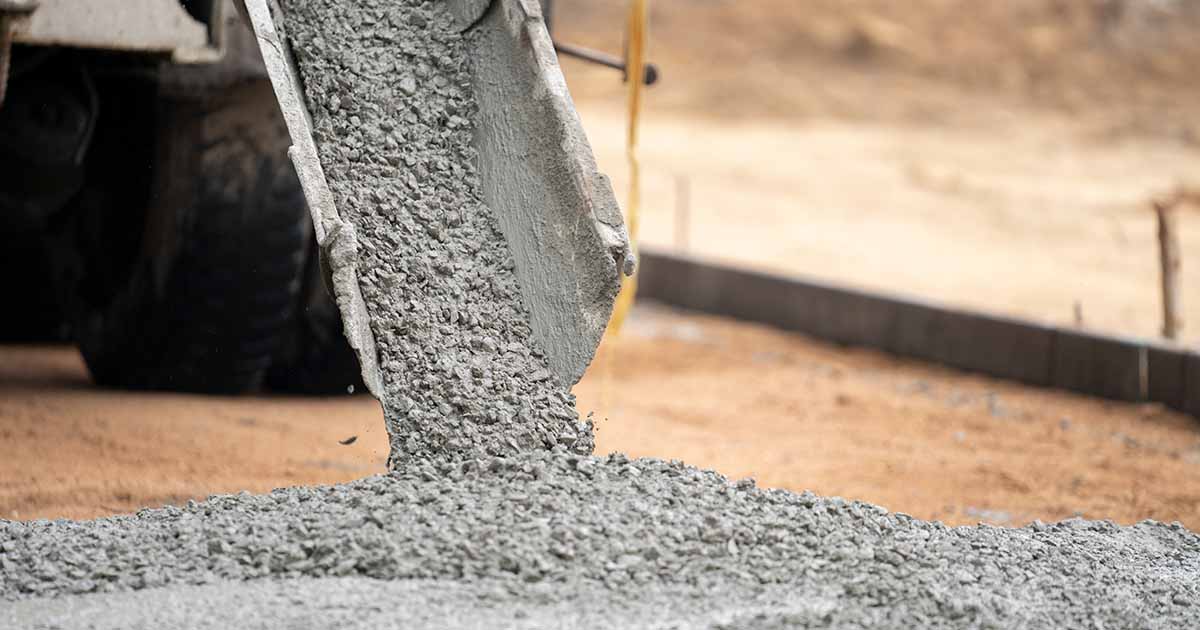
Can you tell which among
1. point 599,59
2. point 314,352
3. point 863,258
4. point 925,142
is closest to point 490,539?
point 599,59

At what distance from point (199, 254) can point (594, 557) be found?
9.52ft

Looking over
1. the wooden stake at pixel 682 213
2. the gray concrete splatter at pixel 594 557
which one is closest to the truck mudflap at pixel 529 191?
the gray concrete splatter at pixel 594 557

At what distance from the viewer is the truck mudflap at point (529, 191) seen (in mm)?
3854

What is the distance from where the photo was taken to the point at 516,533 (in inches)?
130

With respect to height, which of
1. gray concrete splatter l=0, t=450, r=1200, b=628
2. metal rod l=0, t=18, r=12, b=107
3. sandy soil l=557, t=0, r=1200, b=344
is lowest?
sandy soil l=557, t=0, r=1200, b=344

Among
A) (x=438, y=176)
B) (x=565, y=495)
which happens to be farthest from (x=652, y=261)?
(x=565, y=495)

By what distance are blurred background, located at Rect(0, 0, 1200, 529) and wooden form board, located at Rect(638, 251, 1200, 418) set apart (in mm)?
96

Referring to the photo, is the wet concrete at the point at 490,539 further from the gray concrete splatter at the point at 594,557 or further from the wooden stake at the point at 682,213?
the wooden stake at the point at 682,213

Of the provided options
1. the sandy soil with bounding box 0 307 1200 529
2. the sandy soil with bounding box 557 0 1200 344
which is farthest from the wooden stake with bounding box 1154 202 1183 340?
the sandy soil with bounding box 557 0 1200 344

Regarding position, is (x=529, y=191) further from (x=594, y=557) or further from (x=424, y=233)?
(x=594, y=557)

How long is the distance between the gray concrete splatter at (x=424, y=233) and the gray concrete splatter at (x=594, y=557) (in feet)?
0.64

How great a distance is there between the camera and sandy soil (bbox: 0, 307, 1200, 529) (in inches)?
189

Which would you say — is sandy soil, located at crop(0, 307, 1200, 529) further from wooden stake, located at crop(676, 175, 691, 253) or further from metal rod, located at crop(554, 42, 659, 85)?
wooden stake, located at crop(676, 175, 691, 253)

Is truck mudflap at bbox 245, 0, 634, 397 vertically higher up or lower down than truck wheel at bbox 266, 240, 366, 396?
higher up
